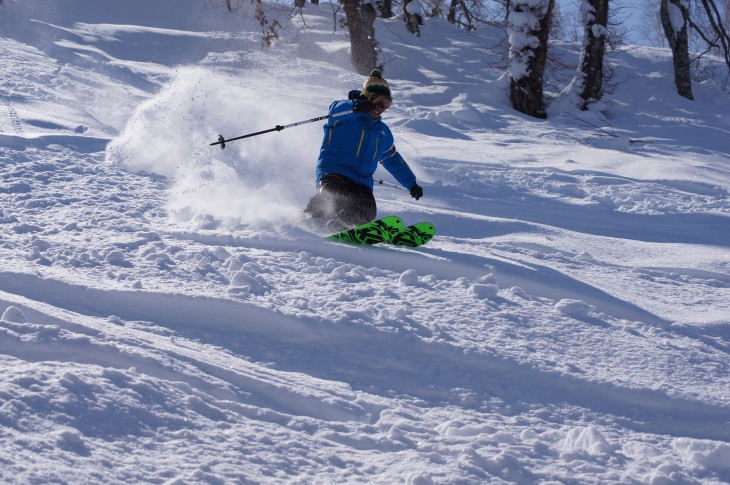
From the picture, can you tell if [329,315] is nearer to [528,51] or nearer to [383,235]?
[383,235]

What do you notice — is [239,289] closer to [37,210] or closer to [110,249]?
[110,249]

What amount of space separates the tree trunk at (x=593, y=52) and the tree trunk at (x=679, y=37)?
249cm

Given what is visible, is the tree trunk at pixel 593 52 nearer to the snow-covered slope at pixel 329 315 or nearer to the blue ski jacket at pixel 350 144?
the snow-covered slope at pixel 329 315

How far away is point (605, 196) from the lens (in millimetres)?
8133

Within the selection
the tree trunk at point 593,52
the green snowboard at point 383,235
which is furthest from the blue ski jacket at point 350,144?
the tree trunk at point 593,52

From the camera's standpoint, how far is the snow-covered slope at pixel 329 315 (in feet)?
9.41

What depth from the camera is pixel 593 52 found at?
1543 centimetres

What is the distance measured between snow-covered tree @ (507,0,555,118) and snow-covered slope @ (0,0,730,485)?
4.80 m

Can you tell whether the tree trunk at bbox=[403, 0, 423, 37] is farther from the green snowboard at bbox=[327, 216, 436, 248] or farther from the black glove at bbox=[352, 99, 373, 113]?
the green snowboard at bbox=[327, 216, 436, 248]

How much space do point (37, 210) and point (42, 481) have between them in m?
3.56

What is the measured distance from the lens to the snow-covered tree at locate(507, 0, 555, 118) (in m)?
13.9

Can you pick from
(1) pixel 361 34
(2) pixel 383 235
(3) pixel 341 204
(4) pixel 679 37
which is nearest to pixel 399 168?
(3) pixel 341 204

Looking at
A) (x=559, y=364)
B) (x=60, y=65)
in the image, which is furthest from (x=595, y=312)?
(x=60, y=65)

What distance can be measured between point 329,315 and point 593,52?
42.3 ft
